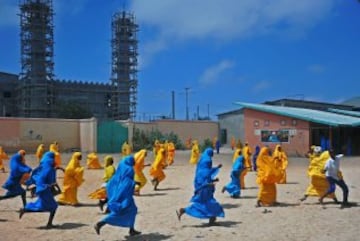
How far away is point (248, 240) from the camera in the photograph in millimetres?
7738

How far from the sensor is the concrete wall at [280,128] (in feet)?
109

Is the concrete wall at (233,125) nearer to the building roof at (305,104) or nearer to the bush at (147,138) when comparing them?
the building roof at (305,104)

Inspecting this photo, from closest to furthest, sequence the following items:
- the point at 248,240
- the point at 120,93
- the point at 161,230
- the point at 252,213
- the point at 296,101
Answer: the point at 248,240
the point at 161,230
the point at 252,213
the point at 296,101
the point at 120,93

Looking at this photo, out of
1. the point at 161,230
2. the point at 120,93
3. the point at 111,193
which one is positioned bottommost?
the point at 161,230

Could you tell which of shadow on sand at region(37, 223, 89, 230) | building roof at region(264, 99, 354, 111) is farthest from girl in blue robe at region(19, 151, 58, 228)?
building roof at region(264, 99, 354, 111)

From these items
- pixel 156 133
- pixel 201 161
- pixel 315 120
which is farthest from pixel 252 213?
pixel 156 133

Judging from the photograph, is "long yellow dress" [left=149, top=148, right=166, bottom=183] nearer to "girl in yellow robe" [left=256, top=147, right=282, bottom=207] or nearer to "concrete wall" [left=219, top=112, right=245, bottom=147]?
"girl in yellow robe" [left=256, top=147, right=282, bottom=207]

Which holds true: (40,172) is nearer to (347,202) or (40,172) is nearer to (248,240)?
(248,240)

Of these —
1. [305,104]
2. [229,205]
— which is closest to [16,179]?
[229,205]

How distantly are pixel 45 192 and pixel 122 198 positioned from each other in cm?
176

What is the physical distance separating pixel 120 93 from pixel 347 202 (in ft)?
202

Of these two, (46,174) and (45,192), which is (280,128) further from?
(45,192)

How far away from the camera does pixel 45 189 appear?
8.80 metres

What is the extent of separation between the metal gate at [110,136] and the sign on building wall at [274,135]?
12.1m
